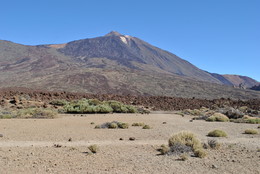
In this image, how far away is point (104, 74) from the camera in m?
72.1

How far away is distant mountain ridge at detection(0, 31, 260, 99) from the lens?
5875 centimetres

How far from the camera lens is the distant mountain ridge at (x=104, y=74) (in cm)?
5875

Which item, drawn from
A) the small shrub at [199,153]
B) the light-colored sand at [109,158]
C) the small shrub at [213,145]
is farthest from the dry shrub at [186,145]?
the small shrub at [213,145]

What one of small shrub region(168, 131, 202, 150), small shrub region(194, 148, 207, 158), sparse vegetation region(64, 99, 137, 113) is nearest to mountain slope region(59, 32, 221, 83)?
sparse vegetation region(64, 99, 137, 113)

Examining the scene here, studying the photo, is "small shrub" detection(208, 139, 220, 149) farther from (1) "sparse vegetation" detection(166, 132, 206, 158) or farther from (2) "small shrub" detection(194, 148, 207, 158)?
(2) "small shrub" detection(194, 148, 207, 158)

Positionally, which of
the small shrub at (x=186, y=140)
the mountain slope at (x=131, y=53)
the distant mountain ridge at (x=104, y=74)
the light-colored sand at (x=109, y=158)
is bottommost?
the light-colored sand at (x=109, y=158)

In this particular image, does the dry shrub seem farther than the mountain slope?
No

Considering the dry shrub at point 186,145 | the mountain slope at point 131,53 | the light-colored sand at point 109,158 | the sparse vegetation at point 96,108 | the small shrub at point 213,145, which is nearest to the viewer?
the light-colored sand at point 109,158

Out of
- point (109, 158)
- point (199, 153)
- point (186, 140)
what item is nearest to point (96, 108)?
point (186, 140)

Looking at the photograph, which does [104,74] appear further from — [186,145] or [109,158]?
[109,158]

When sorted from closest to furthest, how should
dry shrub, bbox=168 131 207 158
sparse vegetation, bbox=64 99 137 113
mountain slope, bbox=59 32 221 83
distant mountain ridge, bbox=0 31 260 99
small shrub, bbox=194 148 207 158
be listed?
small shrub, bbox=194 148 207 158 < dry shrub, bbox=168 131 207 158 < sparse vegetation, bbox=64 99 137 113 < distant mountain ridge, bbox=0 31 260 99 < mountain slope, bbox=59 32 221 83

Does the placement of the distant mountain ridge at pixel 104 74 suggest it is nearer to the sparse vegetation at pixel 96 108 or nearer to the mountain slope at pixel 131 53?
the mountain slope at pixel 131 53

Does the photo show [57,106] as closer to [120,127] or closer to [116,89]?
[120,127]

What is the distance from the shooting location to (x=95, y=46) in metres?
183
